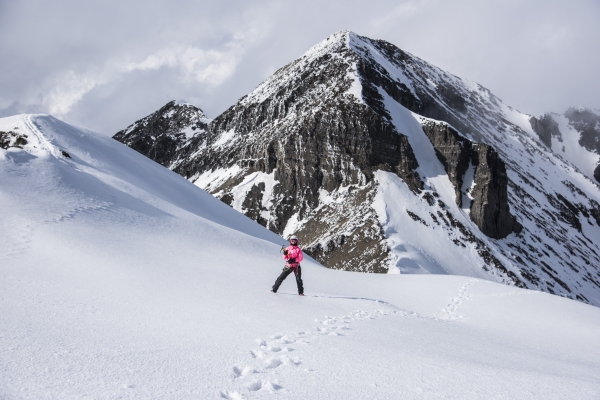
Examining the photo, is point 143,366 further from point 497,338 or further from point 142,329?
point 497,338

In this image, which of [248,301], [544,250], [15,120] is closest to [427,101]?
[544,250]

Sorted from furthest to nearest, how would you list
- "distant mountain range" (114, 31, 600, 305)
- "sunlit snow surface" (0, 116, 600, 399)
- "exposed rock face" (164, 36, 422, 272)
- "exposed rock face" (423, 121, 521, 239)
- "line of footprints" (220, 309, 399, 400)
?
"exposed rock face" (423, 121, 521, 239), "distant mountain range" (114, 31, 600, 305), "exposed rock face" (164, 36, 422, 272), "sunlit snow surface" (0, 116, 600, 399), "line of footprints" (220, 309, 399, 400)

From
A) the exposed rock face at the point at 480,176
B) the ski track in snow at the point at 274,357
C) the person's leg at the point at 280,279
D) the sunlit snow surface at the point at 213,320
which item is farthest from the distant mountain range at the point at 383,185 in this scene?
the ski track in snow at the point at 274,357

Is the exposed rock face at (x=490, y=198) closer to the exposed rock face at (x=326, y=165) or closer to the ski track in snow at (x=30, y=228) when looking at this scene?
the exposed rock face at (x=326, y=165)

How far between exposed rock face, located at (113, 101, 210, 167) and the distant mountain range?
4216 cm

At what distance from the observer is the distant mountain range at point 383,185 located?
2756 inches

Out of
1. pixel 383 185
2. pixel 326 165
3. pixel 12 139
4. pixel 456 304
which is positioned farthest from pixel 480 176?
pixel 12 139

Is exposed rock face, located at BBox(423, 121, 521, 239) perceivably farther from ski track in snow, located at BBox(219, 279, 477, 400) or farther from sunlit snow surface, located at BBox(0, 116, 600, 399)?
ski track in snow, located at BBox(219, 279, 477, 400)

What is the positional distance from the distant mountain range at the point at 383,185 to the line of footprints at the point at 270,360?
2145 inches

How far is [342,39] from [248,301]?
12774 cm

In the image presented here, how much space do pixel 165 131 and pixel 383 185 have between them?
441 feet

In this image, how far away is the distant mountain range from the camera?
70000 millimetres

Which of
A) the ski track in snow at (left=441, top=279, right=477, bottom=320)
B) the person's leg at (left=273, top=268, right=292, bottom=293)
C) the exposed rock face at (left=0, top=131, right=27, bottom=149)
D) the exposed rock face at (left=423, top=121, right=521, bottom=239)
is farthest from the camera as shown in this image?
the exposed rock face at (left=423, top=121, right=521, bottom=239)

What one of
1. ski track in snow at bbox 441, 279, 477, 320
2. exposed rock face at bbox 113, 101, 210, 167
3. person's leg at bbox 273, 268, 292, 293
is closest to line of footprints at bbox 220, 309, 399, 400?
person's leg at bbox 273, 268, 292, 293
